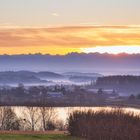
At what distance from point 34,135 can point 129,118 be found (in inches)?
317

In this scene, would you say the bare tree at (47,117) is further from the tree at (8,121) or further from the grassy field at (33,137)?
the grassy field at (33,137)

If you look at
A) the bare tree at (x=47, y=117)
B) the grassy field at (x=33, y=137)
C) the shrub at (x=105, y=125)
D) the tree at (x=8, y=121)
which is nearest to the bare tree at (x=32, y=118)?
the bare tree at (x=47, y=117)

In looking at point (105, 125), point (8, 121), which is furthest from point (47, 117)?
point (105, 125)

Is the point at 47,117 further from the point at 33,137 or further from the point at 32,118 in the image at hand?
the point at 33,137

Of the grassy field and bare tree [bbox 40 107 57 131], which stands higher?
the grassy field

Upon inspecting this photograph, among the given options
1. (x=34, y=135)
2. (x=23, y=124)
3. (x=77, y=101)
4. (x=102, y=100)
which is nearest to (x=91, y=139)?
(x=34, y=135)

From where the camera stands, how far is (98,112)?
42656 mm

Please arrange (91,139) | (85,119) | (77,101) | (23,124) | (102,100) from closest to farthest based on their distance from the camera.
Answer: (91,139) → (85,119) → (23,124) → (77,101) → (102,100)

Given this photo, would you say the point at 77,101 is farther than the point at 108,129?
Yes

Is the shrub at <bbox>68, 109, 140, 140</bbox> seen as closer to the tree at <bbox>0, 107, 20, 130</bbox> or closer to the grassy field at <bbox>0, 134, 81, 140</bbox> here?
the grassy field at <bbox>0, 134, 81, 140</bbox>

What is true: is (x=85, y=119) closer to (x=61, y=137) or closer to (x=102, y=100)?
(x=61, y=137)

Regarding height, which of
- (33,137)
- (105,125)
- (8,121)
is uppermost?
(105,125)

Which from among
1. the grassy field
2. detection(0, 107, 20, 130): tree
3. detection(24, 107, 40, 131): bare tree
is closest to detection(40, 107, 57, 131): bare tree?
detection(24, 107, 40, 131): bare tree

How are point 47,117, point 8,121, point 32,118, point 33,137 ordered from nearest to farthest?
point 33,137
point 8,121
point 32,118
point 47,117
